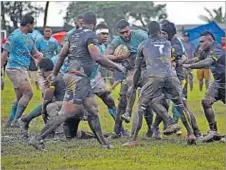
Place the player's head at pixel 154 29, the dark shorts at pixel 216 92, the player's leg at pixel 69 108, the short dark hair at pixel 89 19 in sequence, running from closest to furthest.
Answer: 1. the player's leg at pixel 69 108
2. the short dark hair at pixel 89 19
3. the player's head at pixel 154 29
4. the dark shorts at pixel 216 92

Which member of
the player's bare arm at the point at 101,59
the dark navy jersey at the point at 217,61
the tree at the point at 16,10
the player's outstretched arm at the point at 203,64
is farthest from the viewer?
the tree at the point at 16,10

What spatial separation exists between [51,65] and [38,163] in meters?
3.04

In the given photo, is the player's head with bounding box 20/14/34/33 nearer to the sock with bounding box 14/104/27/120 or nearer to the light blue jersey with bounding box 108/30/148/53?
the sock with bounding box 14/104/27/120

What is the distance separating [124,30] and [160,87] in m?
1.66

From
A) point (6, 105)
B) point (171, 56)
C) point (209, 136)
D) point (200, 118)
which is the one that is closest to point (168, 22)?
point (171, 56)

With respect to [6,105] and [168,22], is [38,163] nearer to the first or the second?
[168,22]

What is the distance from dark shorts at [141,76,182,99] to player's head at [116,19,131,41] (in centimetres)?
153

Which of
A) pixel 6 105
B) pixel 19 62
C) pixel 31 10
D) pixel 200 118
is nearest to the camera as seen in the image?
pixel 19 62

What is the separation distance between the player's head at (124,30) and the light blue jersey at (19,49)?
197 cm

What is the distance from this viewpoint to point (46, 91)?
36.4ft

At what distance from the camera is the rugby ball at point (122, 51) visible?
37.2 ft

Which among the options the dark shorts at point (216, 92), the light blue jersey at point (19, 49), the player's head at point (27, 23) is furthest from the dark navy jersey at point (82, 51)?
the light blue jersey at point (19, 49)

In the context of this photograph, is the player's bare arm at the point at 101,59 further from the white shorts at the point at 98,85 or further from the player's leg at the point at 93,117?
the white shorts at the point at 98,85

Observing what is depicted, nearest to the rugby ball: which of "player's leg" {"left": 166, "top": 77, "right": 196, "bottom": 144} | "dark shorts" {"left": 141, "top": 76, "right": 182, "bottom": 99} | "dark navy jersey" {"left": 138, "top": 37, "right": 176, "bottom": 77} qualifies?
"dark navy jersey" {"left": 138, "top": 37, "right": 176, "bottom": 77}
